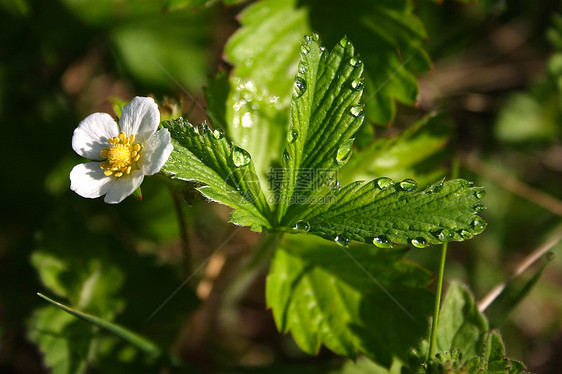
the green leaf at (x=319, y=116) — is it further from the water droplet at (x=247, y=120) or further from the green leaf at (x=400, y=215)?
the water droplet at (x=247, y=120)

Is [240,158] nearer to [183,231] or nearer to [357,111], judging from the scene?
[357,111]

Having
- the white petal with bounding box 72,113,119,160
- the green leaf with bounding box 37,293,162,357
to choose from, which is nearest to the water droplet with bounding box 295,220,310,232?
the white petal with bounding box 72,113,119,160

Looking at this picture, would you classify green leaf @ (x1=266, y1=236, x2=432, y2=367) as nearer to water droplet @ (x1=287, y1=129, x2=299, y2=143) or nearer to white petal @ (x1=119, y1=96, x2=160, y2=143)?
water droplet @ (x1=287, y1=129, x2=299, y2=143)

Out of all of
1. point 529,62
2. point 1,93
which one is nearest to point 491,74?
point 529,62

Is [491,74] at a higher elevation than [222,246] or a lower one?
higher

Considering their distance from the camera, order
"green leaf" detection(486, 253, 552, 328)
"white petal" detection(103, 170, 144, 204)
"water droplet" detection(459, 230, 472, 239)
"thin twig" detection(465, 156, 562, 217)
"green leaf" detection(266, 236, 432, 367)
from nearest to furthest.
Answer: "water droplet" detection(459, 230, 472, 239), "white petal" detection(103, 170, 144, 204), "green leaf" detection(266, 236, 432, 367), "green leaf" detection(486, 253, 552, 328), "thin twig" detection(465, 156, 562, 217)

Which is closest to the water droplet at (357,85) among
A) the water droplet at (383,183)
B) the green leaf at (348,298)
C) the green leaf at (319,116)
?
the green leaf at (319,116)

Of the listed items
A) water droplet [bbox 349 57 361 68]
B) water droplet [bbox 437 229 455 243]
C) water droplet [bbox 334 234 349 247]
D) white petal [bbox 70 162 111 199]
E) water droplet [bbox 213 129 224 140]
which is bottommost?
water droplet [bbox 334 234 349 247]

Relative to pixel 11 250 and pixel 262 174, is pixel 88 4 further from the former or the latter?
pixel 262 174
